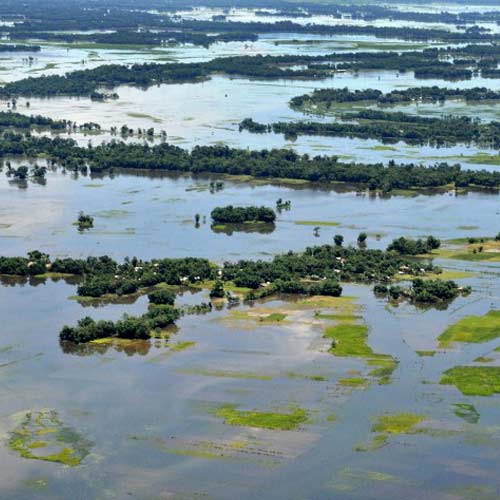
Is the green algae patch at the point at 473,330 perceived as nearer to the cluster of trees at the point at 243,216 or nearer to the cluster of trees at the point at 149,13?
the cluster of trees at the point at 243,216

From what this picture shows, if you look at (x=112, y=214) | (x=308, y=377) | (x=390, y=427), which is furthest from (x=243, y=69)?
(x=390, y=427)

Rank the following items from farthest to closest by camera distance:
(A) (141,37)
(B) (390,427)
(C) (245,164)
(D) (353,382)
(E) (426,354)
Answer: (A) (141,37)
(C) (245,164)
(E) (426,354)
(D) (353,382)
(B) (390,427)

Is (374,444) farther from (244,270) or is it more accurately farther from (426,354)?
(244,270)

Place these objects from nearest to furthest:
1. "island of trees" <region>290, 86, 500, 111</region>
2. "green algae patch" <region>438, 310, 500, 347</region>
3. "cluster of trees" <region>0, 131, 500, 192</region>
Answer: "green algae patch" <region>438, 310, 500, 347</region>, "cluster of trees" <region>0, 131, 500, 192</region>, "island of trees" <region>290, 86, 500, 111</region>

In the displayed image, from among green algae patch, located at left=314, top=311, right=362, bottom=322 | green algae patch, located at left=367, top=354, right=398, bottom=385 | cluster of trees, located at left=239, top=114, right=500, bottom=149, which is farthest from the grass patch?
cluster of trees, located at left=239, top=114, right=500, bottom=149

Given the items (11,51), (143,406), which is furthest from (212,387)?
(11,51)

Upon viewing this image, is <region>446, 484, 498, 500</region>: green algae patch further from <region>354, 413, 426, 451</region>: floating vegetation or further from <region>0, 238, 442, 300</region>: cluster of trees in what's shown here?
<region>0, 238, 442, 300</region>: cluster of trees
